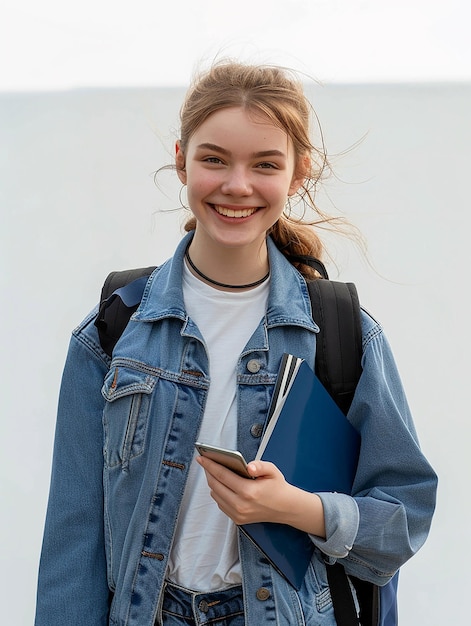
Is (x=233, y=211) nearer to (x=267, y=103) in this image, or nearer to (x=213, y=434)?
(x=267, y=103)

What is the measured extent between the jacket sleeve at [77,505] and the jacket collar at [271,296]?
0.40ft

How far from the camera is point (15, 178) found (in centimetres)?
316

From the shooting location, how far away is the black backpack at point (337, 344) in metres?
1.48

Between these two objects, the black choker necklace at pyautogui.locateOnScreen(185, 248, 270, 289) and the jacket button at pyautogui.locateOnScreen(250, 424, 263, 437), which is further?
the black choker necklace at pyautogui.locateOnScreen(185, 248, 270, 289)

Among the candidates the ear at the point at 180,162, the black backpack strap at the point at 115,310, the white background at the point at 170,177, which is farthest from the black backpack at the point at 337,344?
the white background at the point at 170,177

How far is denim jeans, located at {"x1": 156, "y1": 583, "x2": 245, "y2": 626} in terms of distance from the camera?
1405mm

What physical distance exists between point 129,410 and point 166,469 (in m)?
0.11

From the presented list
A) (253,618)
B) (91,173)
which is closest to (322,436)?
(253,618)

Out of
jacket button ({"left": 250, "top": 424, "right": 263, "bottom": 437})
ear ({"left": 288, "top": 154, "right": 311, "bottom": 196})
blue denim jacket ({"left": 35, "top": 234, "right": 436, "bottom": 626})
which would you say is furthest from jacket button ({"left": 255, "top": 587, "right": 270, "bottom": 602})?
ear ({"left": 288, "top": 154, "right": 311, "bottom": 196})

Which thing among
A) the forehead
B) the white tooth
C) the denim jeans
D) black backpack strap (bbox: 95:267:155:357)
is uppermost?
the forehead

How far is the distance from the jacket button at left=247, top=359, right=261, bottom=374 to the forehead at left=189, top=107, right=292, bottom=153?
0.33m

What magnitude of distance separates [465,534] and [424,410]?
408 mm

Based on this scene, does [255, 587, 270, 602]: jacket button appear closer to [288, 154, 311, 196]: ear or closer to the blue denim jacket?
the blue denim jacket

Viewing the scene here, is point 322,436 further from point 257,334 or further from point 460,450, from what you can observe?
point 460,450
